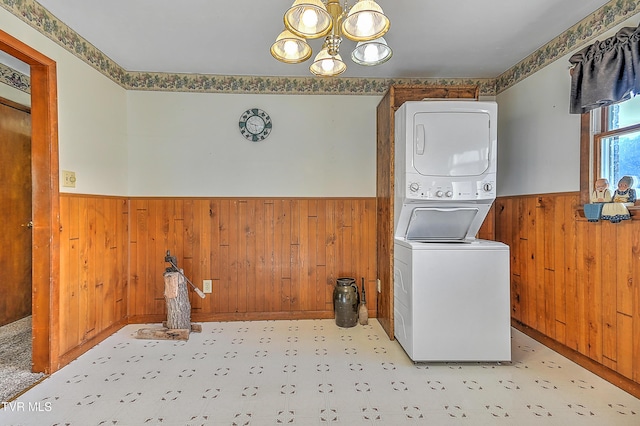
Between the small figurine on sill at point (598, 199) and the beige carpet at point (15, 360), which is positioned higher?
the small figurine on sill at point (598, 199)

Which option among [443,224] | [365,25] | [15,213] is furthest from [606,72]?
[15,213]

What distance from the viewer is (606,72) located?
5.98 ft

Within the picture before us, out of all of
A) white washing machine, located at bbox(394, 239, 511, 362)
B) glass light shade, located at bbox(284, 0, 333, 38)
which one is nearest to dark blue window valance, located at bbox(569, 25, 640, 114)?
A: white washing machine, located at bbox(394, 239, 511, 362)

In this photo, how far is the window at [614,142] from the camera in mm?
1857

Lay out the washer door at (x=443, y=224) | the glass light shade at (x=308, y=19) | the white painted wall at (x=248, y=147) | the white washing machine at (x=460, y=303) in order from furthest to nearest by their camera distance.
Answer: the white painted wall at (x=248, y=147)
the washer door at (x=443, y=224)
the white washing machine at (x=460, y=303)
the glass light shade at (x=308, y=19)

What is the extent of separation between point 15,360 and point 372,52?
3.02m

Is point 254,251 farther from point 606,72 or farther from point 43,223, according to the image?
point 606,72

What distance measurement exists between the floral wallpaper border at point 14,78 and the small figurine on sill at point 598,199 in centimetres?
451

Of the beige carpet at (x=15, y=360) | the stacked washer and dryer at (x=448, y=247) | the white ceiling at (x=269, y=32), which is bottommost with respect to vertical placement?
the beige carpet at (x=15, y=360)

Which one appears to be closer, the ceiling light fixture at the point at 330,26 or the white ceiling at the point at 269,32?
the ceiling light fixture at the point at 330,26

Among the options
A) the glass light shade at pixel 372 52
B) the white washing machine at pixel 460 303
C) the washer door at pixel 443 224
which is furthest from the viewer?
the washer door at pixel 443 224

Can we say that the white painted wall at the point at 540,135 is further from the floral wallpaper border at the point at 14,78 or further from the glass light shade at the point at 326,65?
the floral wallpaper border at the point at 14,78

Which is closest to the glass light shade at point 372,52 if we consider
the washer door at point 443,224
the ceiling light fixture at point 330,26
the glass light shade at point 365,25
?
the ceiling light fixture at point 330,26

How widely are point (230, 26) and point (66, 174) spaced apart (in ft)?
4.97
